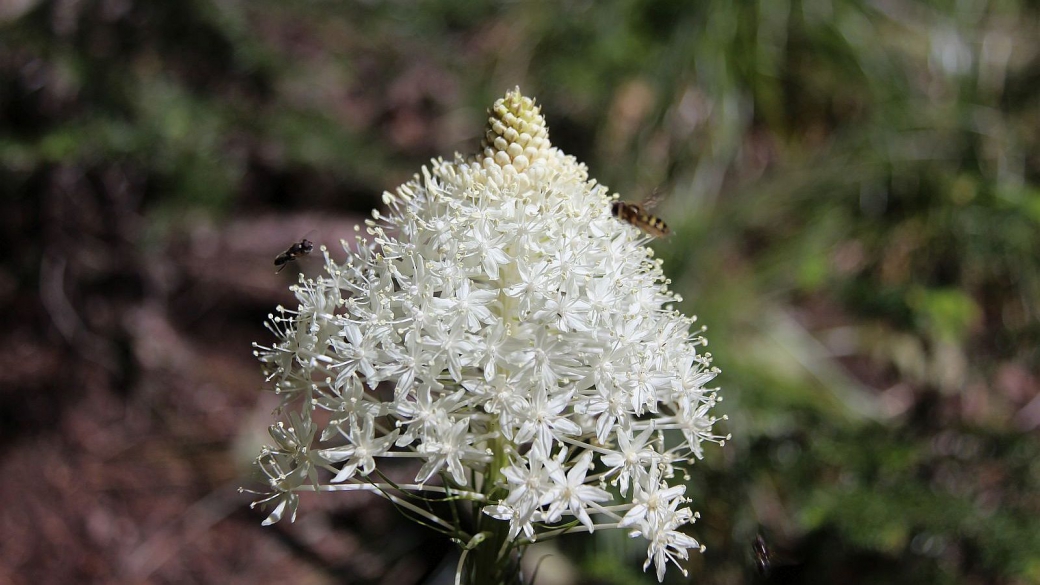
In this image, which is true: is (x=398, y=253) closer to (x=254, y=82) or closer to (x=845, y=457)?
(x=845, y=457)

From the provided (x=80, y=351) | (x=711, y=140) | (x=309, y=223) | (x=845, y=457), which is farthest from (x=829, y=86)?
(x=80, y=351)

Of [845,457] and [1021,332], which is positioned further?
[1021,332]

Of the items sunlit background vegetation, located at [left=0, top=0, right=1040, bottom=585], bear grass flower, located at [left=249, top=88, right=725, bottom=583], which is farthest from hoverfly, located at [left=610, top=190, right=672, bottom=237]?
sunlit background vegetation, located at [left=0, top=0, right=1040, bottom=585]

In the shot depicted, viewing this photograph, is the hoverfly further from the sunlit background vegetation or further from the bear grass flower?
the sunlit background vegetation

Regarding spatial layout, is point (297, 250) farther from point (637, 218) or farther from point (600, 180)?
point (600, 180)

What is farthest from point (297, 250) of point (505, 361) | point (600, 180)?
point (600, 180)

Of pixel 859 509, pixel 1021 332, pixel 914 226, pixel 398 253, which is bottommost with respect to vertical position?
pixel 859 509
